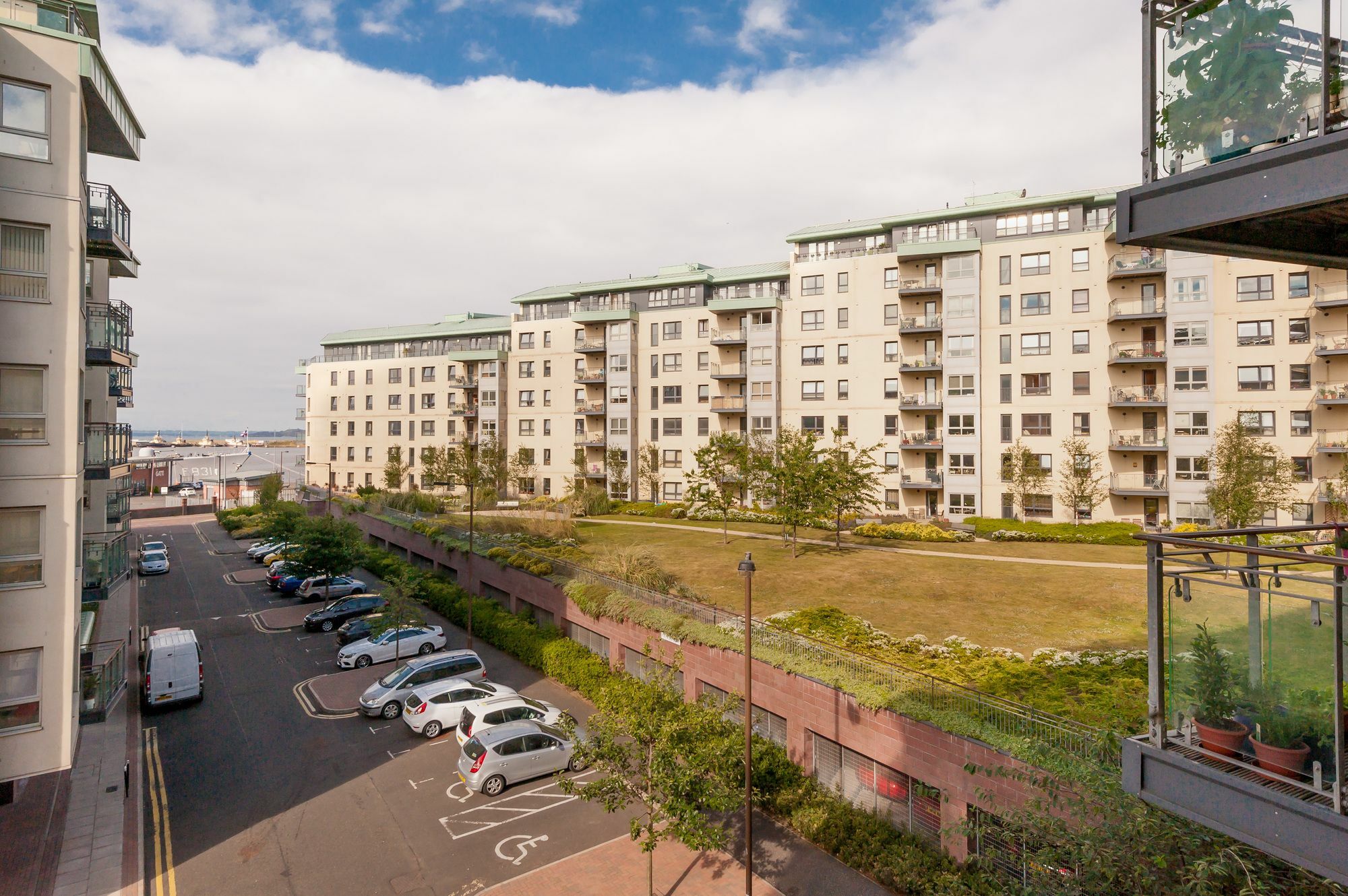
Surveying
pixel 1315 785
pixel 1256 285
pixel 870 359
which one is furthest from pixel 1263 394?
pixel 1315 785

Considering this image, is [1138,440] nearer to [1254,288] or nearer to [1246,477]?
[1246,477]

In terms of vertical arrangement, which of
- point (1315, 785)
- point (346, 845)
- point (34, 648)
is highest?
point (1315, 785)

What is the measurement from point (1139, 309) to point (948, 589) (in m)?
26.6

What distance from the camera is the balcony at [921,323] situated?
156ft

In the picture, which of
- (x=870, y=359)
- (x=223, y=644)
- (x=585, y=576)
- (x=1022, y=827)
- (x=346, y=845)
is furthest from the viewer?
(x=870, y=359)

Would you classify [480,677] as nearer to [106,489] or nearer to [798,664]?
[798,664]

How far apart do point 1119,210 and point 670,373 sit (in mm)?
53462

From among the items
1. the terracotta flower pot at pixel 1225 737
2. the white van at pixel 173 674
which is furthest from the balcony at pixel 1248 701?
the white van at pixel 173 674

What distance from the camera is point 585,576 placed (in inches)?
1097

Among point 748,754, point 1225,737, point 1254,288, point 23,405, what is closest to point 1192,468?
point 1254,288

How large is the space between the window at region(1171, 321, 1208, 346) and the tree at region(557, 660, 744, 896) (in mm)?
39230

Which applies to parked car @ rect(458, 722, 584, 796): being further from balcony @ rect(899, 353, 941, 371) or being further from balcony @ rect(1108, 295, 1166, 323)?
balcony @ rect(1108, 295, 1166, 323)

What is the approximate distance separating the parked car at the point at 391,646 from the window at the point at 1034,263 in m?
40.1

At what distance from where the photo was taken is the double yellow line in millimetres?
14914
